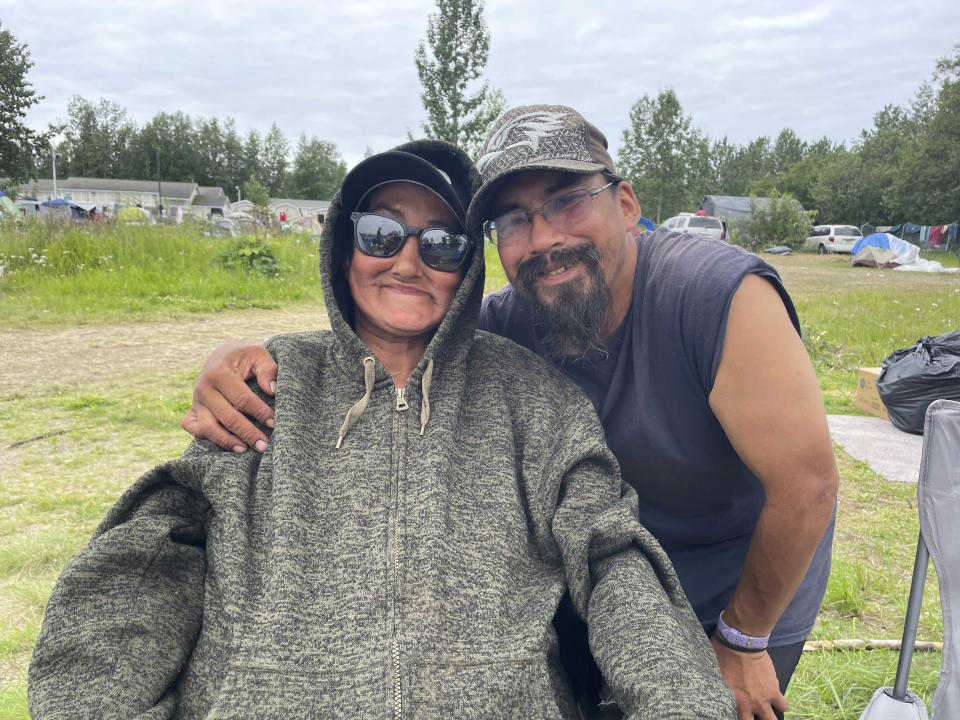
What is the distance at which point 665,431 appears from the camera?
1854 millimetres

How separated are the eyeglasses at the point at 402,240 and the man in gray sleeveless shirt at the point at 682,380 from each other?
3.7 inches

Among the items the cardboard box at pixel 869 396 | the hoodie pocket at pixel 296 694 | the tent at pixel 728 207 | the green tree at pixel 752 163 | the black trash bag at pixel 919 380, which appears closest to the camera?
the hoodie pocket at pixel 296 694

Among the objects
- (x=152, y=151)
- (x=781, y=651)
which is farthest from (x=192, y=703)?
(x=152, y=151)

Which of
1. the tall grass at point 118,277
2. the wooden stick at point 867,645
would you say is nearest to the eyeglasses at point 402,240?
the wooden stick at point 867,645

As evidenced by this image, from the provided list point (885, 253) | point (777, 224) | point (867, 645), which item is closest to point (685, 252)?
point (867, 645)

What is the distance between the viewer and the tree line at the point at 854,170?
31.7 metres

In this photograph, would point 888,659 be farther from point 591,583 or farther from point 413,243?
point 413,243

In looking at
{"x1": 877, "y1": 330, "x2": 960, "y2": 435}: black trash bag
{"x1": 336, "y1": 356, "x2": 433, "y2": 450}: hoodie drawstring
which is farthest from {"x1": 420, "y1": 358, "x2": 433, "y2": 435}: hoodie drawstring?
{"x1": 877, "y1": 330, "x2": 960, "y2": 435}: black trash bag

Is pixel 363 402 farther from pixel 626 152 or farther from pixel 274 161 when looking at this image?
pixel 274 161

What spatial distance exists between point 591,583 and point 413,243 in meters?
1.06

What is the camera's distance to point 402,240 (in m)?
1.98

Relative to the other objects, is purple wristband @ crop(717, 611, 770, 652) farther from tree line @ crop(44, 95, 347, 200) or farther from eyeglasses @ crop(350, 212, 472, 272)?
tree line @ crop(44, 95, 347, 200)

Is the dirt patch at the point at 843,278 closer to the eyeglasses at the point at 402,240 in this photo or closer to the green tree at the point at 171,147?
the eyeglasses at the point at 402,240

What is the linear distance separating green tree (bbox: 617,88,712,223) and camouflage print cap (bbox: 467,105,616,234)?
36.8m
